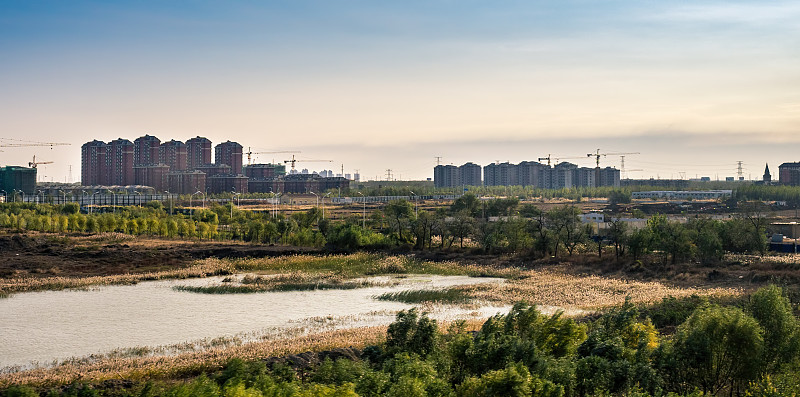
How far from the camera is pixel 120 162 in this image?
14738cm

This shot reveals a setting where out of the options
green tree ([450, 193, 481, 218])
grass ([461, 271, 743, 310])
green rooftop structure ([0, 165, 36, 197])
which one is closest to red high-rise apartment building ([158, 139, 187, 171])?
green rooftop structure ([0, 165, 36, 197])

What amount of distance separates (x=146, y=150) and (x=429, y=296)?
134380mm

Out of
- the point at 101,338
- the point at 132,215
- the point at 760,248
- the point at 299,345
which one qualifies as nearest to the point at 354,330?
the point at 299,345

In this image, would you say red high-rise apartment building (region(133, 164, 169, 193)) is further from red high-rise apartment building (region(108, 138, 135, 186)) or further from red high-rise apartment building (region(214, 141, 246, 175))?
red high-rise apartment building (region(214, 141, 246, 175))

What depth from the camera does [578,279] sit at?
3412 cm

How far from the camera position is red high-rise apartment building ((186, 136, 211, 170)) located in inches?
6368

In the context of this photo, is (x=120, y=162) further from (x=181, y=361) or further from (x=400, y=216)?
(x=181, y=361)

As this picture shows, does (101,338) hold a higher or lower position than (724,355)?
lower

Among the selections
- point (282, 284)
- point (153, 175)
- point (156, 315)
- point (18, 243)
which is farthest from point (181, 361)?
point (153, 175)

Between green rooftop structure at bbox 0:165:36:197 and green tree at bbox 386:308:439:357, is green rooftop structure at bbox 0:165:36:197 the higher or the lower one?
the higher one

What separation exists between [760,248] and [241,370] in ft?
113

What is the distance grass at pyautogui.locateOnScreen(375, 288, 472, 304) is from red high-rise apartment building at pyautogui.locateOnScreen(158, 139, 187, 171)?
13433 cm

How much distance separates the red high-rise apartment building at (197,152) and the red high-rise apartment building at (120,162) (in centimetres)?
1625

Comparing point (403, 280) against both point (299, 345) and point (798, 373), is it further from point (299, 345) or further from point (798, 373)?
point (798, 373)
